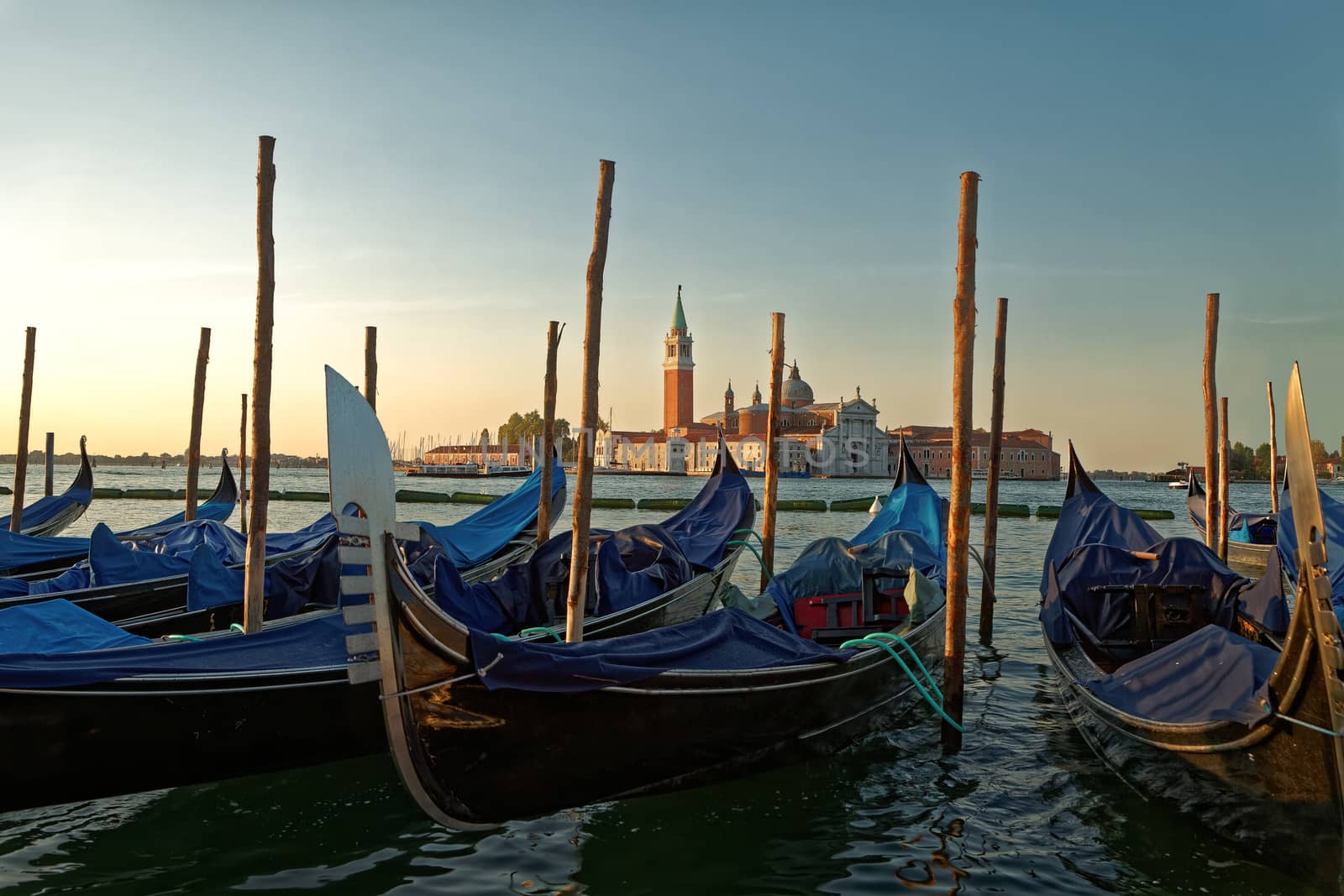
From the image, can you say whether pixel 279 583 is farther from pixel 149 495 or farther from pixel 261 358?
pixel 149 495

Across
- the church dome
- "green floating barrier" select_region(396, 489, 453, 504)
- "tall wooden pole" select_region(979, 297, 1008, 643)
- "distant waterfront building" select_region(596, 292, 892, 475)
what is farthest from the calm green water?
the church dome

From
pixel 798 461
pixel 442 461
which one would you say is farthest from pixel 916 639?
pixel 442 461

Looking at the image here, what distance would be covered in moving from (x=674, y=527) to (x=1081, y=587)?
124 inches

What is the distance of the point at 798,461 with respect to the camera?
6862 centimetres

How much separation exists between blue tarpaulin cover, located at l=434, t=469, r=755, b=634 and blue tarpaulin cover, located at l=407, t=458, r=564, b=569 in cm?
147

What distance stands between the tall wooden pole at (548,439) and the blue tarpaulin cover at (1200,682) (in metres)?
4.50

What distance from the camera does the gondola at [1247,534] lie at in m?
11.1

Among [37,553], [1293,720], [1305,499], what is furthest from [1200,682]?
[37,553]

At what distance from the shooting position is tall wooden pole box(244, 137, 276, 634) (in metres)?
4.93

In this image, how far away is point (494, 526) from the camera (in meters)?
7.93

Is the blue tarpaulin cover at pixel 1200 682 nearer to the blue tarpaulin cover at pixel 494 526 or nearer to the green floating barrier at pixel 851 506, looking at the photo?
the blue tarpaulin cover at pixel 494 526

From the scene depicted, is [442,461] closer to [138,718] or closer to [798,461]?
[798,461]

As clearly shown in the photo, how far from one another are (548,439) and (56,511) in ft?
19.6

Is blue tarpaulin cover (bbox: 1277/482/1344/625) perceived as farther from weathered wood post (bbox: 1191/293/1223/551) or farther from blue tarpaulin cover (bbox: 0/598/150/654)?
blue tarpaulin cover (bbox: 0/598/150/654)
